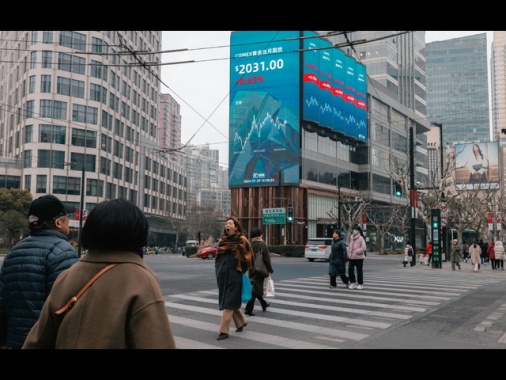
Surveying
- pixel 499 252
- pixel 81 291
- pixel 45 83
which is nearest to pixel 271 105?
pixel 45 83

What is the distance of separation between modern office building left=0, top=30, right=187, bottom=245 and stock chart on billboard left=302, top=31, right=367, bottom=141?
17.8 metres

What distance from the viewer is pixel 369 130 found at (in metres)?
71.1


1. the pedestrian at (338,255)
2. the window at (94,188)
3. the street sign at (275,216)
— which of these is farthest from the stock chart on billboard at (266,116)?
the pedestrian at (338,255)

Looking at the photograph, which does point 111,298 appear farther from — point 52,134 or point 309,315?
A: point 52,134

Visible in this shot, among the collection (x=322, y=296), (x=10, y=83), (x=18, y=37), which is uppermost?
(x=18, y=37)

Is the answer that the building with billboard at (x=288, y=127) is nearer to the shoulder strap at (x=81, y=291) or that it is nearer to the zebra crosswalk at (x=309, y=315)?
the zebra crosswalk at (x=309, y=315)

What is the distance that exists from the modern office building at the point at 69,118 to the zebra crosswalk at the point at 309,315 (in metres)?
45.0

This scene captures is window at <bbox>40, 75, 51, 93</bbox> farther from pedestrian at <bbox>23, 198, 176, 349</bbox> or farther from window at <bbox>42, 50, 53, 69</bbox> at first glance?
pedestrian at <bbox>23, 198, 176, 349</bbox>

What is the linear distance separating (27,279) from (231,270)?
14.4ft

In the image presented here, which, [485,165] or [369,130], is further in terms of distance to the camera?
[369,130]
